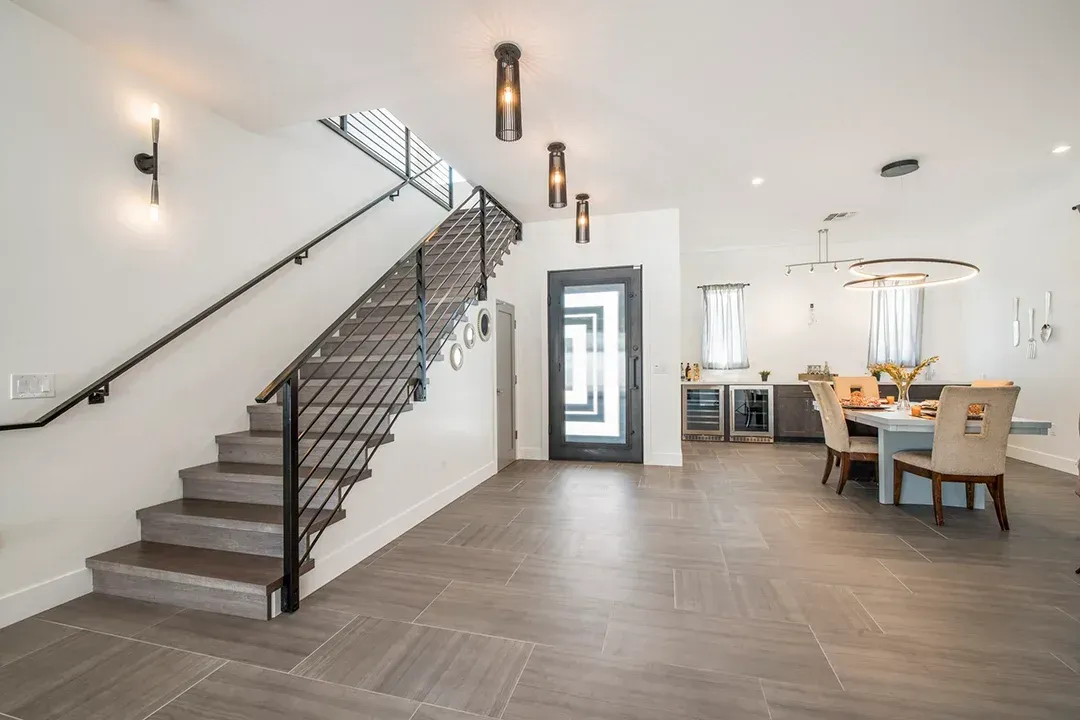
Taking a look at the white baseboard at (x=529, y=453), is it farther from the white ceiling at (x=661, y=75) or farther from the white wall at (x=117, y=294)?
the white ceiling at (x=661, y=75)

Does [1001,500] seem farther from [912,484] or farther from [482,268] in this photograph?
[482,268]

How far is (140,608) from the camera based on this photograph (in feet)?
7.24

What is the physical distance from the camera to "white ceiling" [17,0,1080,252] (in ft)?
7.53

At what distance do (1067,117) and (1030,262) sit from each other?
2.93 metres

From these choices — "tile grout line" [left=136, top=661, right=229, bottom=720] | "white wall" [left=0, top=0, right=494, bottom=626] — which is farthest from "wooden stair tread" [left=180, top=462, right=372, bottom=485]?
"tile grout line" [left=136, top=661, right=229, bottom=720]

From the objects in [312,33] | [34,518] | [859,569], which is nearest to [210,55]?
[312,33]

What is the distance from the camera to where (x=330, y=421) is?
305cm

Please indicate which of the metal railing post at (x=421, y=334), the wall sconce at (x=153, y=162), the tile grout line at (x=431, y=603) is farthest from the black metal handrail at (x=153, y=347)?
the tile grout line at (x=431, y=603)

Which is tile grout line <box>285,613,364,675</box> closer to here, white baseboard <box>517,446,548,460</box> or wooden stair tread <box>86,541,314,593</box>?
wooden stair tread <box>86,541,314,593</box>

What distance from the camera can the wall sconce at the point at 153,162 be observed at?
8.62 ft

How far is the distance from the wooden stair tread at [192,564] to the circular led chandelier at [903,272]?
15.8 feet

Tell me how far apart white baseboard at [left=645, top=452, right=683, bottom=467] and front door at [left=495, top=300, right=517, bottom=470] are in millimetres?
1670

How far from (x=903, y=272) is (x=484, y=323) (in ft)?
16.4

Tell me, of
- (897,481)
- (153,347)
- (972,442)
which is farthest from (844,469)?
(153,347)
